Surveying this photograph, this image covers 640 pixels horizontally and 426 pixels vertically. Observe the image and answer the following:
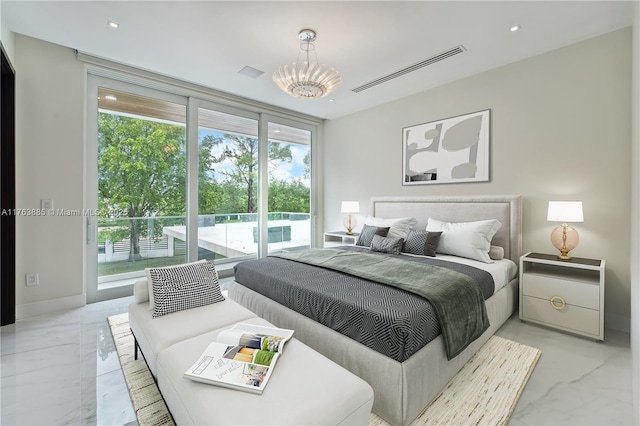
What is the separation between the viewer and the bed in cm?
150

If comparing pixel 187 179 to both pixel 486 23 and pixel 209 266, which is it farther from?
pixel 486 23

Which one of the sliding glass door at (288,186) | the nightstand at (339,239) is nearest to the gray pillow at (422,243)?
the nightstand at (339,239)

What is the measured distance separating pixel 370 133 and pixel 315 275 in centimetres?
318

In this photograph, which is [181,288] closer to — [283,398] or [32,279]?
[283,398]

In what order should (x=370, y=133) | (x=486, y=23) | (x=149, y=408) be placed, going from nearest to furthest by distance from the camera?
(x=149, y=408)
(x=486, y=23)
(x=370, y=133)

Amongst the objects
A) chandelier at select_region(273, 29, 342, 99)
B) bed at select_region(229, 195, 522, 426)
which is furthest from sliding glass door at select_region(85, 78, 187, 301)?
chandelier at select_region(273, 29, 342, 99)

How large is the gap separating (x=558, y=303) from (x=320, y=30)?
3.33m

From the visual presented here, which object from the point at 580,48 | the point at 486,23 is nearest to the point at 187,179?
the point at 486,23

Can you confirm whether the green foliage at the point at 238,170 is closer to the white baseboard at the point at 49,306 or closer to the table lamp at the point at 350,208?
the table lamp at the point at 350,208

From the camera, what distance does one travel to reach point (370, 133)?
478cm

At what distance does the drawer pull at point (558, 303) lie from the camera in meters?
2.53

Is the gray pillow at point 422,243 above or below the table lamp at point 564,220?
below

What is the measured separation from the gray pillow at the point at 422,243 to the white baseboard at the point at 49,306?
12.4 ft

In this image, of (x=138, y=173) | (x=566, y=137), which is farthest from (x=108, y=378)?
(x=566, y=137)
